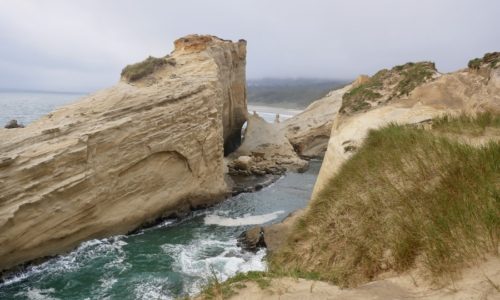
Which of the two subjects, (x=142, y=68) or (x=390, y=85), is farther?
(x=142, y=68)

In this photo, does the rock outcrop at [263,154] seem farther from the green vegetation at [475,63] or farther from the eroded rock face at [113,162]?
the green vegetation at [475,63]

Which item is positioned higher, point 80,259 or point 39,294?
point 80,259

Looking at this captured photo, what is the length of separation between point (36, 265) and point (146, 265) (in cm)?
333

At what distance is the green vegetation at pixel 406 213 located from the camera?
3.62m

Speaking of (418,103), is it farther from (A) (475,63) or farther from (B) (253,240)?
(B) (253,240)

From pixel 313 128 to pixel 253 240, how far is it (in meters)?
23.8

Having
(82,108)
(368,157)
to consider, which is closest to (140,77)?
(82,108)

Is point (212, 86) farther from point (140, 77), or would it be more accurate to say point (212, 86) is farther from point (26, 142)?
point (26, 142)

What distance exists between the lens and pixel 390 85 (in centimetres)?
1263

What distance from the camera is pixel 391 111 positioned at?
10.4 metres

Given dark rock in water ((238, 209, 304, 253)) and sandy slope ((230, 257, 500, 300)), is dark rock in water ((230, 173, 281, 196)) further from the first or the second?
sandy slope ((230, 257, 500, 300))

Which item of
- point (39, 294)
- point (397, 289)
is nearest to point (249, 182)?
point (39, 294)

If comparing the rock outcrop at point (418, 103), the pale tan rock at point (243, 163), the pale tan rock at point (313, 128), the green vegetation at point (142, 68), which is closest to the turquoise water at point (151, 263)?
the rock outcrop at point (418, 103)

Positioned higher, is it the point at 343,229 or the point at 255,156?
the point at 343,229
